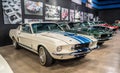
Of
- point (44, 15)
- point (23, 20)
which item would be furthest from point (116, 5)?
point (23, 20)

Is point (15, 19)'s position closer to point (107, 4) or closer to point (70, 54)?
point (70, 54)

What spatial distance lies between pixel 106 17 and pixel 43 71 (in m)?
25.6

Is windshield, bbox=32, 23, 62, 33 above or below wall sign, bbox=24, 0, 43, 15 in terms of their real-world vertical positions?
below

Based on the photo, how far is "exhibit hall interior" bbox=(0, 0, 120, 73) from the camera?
3.02 m

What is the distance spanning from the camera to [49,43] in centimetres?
295

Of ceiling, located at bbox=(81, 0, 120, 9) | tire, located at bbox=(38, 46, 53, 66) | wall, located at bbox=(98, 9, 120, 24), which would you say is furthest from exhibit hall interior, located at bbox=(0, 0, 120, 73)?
wall, located at bbox=(98, 9, 120, 24)

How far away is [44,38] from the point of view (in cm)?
320

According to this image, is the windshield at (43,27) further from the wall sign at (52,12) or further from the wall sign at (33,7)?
the wall sign at (52,12)

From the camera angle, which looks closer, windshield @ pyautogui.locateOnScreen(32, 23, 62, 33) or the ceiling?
windshield @ pyautogui.locateOnScreen(32, 23, 62, 33)

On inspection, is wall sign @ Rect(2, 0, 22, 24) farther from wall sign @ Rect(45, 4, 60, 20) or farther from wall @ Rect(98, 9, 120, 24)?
wall @ Rect(98, 9, 120, 24)

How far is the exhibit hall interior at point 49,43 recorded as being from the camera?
119 inches

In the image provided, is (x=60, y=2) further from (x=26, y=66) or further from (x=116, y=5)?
(x=116, y=5)

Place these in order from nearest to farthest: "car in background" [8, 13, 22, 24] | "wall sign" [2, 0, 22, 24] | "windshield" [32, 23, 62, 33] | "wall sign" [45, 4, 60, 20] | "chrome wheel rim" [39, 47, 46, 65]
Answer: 1. "chrome wheel rim" [39, 47, 46, 65]
2. "windshield" [32, 23, 62, 33]
3. "wall sign" [2, 0, 22, 24]
4. "car in background" [8, 13, 22, 24]
5. "wall sign" [45, 4, 60, 20]

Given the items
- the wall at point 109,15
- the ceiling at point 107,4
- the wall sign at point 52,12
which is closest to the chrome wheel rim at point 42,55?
the wall sign at point 52,12
